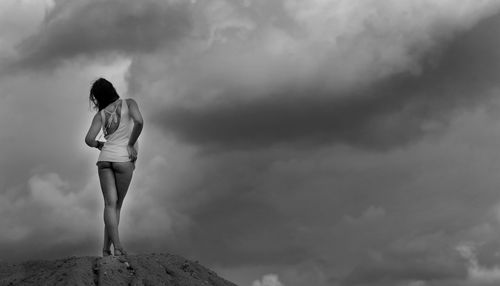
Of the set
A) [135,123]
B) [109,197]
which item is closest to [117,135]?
[135,123]

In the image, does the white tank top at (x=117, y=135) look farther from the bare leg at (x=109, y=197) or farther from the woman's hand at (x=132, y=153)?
the bare leg at (x=109, y=197)

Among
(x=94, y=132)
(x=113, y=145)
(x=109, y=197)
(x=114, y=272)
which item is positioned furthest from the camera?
(x=94, y=132)

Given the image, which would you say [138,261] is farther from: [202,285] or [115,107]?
[115,107]

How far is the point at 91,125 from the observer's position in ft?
42.2

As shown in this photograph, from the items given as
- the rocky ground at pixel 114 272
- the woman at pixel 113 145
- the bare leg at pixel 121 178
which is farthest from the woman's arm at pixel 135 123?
the rocky ground at pixel 114 272

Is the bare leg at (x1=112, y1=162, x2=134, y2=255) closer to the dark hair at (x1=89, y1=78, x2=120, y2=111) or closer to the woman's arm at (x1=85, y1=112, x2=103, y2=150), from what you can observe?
the woman's arm at (x1=85, y1=112, x2=103, y2=150)

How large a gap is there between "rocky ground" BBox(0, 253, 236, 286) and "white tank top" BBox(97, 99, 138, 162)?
6.03 feet

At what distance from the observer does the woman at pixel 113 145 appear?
41.0 feet

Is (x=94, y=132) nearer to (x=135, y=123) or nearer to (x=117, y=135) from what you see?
(x=117, y=135)

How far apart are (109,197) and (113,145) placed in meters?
0.93

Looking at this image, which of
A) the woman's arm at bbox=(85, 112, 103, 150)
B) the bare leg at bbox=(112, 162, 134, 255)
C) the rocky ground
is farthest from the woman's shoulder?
the rocky ground

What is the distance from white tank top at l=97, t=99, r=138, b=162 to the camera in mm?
12500

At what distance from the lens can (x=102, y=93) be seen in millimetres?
12875

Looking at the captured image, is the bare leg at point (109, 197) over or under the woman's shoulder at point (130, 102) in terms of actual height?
under
